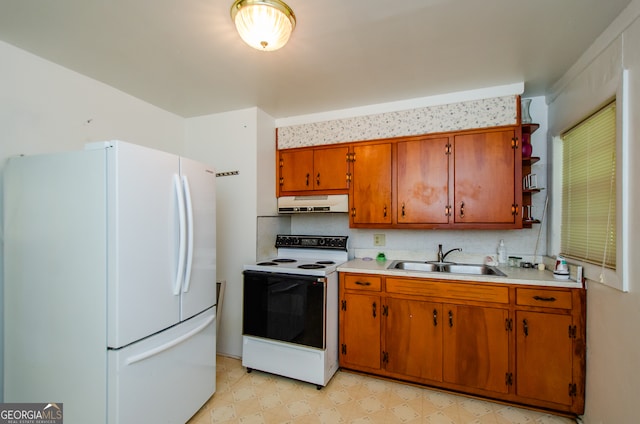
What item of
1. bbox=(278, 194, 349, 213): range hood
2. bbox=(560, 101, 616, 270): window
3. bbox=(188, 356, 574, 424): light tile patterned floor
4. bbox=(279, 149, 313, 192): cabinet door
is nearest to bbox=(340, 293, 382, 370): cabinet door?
bbox=(188, 356, 574, 424): light tile patterned floor

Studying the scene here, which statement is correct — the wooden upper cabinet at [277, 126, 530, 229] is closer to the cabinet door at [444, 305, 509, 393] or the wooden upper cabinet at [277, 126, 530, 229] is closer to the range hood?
the range hood

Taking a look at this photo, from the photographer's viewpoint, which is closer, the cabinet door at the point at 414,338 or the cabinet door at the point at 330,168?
the cabinet door at the point at 414,338

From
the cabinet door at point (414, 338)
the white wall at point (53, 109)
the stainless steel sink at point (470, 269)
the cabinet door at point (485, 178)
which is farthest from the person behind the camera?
the stainless steel sink at point (470, 269)

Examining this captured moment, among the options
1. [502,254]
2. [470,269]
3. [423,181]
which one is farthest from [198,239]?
[502,254]

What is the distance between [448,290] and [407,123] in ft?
4.96

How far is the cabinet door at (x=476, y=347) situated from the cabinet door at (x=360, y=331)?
1.77 ft

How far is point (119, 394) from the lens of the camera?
1.47m

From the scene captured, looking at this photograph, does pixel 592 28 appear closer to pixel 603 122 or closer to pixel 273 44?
pixel 603 122

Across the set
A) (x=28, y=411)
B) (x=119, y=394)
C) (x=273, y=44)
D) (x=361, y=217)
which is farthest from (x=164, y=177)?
(x=361, y=217)

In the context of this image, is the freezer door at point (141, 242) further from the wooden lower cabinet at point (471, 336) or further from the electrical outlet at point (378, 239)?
the electrical outlet at point (378, 239)

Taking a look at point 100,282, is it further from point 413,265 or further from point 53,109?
point 413,265

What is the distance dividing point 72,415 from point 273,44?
224 centimetres

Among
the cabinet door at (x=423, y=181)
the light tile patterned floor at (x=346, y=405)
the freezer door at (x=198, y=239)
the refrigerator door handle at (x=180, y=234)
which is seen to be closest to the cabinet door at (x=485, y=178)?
the cabinet door at (x=423, y=181)

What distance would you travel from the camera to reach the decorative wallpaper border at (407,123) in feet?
7.93
